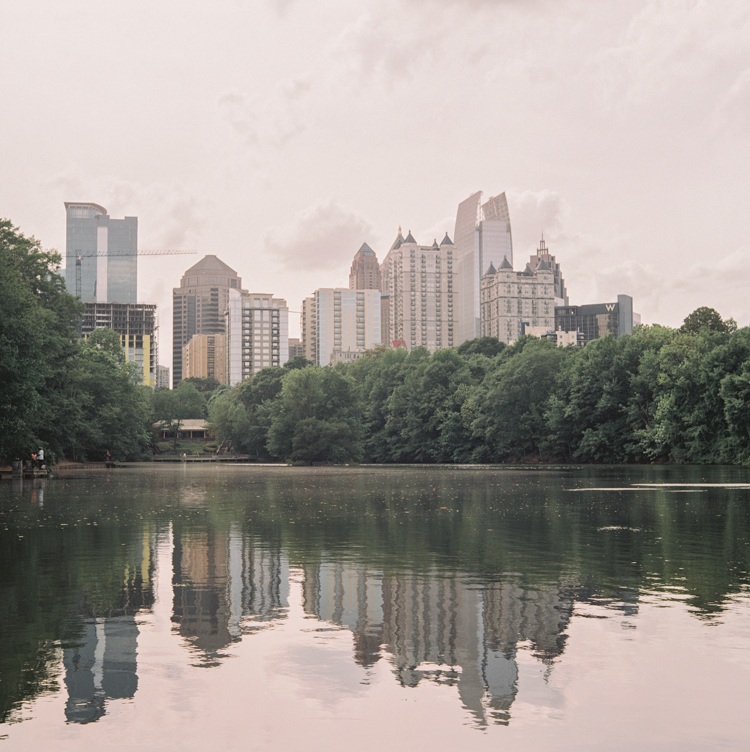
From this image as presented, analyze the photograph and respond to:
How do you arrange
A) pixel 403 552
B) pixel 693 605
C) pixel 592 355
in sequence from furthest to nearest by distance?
pixel 592 355 → pixel 403 552 → pixel 693 605

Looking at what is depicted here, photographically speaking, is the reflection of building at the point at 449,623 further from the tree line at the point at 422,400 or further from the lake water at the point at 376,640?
the tree line at the point at 422,400

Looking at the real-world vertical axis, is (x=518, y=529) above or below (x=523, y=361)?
below

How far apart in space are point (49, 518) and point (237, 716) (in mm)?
19990

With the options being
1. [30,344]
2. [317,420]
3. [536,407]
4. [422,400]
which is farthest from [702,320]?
[30,344]

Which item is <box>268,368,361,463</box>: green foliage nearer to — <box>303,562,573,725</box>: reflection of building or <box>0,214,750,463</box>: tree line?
<box>0,214,750,463</box>: tree line

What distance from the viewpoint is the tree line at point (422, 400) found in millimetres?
57250

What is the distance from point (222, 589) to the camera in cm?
1259

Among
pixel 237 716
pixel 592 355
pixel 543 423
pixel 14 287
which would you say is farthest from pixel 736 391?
pixel 237 716

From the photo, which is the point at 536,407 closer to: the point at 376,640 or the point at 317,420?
the point at 317,420

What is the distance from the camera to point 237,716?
6.74 metres

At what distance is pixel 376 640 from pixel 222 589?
3.99 meters

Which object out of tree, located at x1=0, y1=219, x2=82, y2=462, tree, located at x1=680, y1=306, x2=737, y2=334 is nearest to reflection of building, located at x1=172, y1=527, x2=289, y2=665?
tree, located at x1=0, y1=219, x2=82, y2=462

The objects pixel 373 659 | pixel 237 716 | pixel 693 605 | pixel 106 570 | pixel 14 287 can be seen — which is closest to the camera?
pixel 237 716

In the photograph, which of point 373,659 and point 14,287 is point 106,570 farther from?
point 14,287
